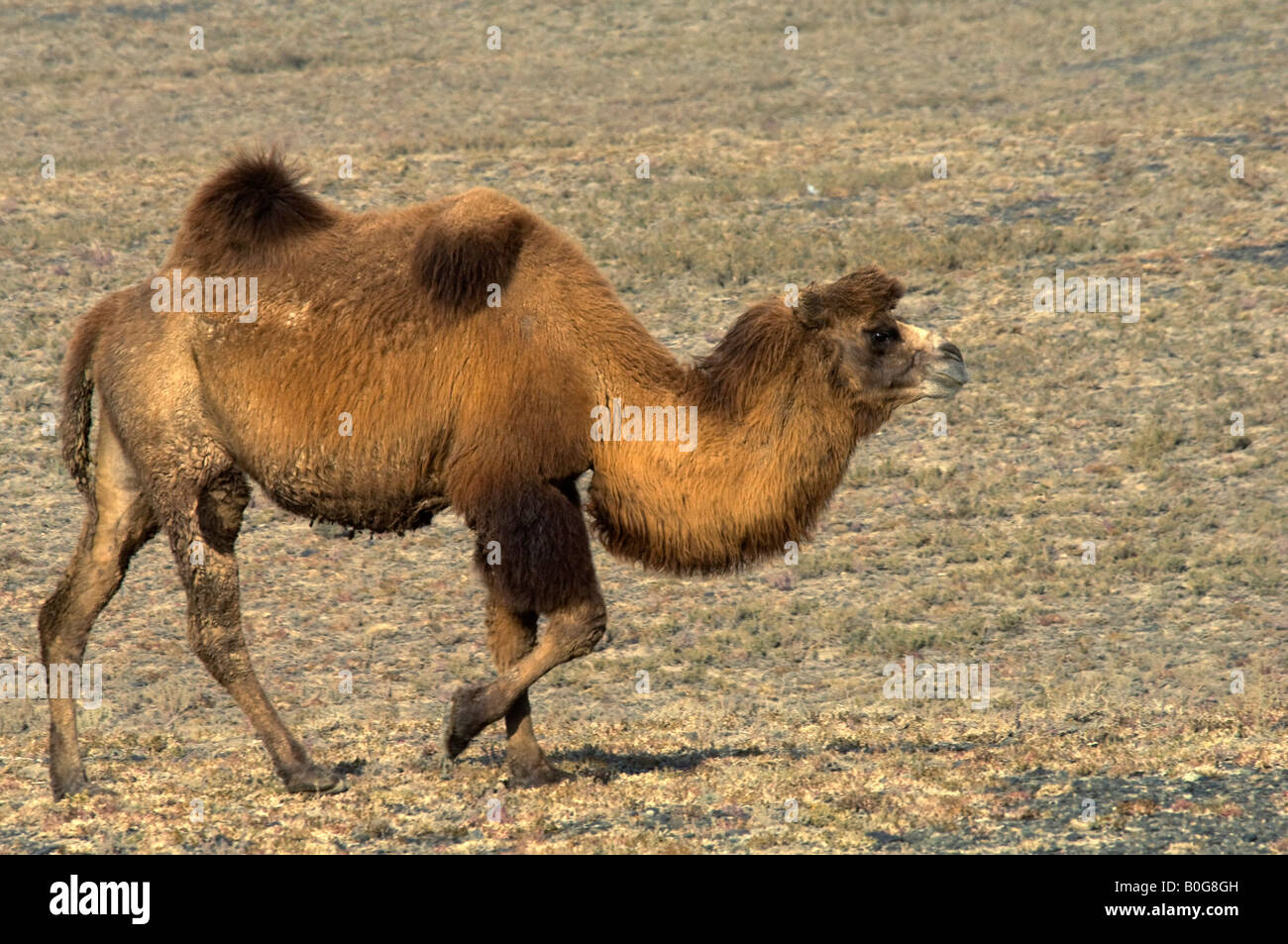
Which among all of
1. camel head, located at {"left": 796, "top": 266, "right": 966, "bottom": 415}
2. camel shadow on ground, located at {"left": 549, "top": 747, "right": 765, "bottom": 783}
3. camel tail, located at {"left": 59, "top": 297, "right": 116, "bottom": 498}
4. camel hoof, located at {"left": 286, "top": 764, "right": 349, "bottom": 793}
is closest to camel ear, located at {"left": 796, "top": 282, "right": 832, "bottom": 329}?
camel head, located at {"left": 796, "top": 266, "right": 966, "bottom": 415}

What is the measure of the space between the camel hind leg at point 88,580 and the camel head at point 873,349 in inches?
148

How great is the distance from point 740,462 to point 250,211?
2.99 m

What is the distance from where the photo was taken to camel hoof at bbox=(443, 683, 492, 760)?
7879 millimetres

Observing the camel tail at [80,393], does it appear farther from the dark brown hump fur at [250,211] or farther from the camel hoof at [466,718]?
the camel hoof at [466,718]

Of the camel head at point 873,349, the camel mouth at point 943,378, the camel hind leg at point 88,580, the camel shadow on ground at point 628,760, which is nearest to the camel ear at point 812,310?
the camel head at point 873,349

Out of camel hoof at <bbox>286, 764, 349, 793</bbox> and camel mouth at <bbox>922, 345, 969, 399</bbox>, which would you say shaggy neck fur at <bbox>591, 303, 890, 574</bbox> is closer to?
camel mouth at <bbox>922, 345, 969, 399</bbox>

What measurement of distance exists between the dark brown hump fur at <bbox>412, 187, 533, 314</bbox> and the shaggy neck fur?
91 centimetres

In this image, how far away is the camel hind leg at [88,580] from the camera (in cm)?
870

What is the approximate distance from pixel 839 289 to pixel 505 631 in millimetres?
2426

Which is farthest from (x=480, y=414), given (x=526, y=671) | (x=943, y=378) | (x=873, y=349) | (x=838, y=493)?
(x=838, y=493)

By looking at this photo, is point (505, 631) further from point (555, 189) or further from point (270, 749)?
point (555, 189)

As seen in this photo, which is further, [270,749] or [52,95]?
[52,95]

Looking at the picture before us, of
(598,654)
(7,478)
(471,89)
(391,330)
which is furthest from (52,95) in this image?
(391,330)

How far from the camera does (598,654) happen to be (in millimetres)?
13438
